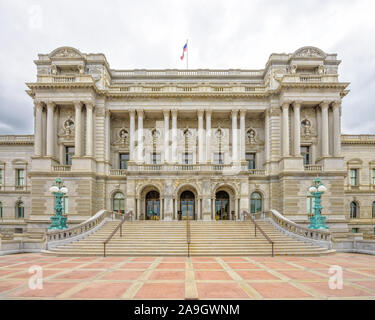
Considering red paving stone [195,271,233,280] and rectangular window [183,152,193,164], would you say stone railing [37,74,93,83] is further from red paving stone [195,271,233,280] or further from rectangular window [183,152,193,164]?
red paving stone [195,271,233,280]

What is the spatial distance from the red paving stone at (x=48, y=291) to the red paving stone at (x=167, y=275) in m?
3.15

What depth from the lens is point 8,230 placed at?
37969 mm

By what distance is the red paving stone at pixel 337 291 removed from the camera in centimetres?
921

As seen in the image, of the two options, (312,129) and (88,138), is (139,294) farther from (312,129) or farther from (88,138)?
(312,129)

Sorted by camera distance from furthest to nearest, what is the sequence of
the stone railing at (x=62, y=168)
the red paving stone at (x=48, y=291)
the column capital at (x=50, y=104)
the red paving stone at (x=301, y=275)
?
the column capital at (x=50, y=104) < the stone railing at (x=62, y=168) < the red paving stone at (x=301, y=275) < the red paving stone at (x=48, y=291)

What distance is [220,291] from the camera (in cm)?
949

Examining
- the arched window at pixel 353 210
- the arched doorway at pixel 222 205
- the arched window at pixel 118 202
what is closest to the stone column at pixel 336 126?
the arched window at pixel 353 210

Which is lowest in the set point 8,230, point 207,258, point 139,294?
point 8,230

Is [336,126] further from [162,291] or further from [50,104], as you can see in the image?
[50,104]

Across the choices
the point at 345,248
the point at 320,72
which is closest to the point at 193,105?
the point at 320,72

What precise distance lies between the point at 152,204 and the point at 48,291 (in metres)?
24.1

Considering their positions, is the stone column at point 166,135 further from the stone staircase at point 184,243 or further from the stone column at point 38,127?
the stone column at point 38,127

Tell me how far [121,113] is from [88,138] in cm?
546

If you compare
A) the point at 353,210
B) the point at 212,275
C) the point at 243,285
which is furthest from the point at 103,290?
the point at 353,210
